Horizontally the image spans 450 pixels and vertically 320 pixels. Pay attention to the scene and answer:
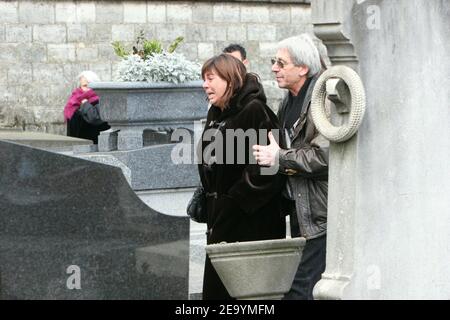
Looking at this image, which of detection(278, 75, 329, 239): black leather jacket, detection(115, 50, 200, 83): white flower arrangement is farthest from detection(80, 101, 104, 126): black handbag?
detection(278, 75, 329, 239): black leather jacket

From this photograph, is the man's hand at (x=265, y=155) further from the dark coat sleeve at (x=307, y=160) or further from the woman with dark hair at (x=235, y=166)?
the woman with dark hair at (x=235, y=166)

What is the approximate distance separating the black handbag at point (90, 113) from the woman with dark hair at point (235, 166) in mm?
7857

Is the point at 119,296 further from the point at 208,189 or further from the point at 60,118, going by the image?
the point at 60,118

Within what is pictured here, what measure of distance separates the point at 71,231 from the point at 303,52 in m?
1.63

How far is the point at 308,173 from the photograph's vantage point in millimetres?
7086

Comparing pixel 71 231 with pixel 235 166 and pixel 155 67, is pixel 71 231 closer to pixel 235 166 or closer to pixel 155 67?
pixel 235 166

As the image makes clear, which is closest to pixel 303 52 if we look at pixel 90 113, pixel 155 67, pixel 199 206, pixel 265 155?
pixel 265 155

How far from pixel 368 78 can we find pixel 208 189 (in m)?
1.70

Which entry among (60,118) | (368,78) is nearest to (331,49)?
(368,78)

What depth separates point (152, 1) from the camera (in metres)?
22.1

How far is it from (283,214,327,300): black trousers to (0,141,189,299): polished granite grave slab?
725 mm

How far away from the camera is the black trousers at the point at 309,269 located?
7.16m

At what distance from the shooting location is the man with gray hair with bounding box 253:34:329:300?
711 cm

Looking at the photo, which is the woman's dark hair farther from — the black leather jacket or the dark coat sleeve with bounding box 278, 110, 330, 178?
the dark coat sleeve with bounding box 278, 110, 330, 178
